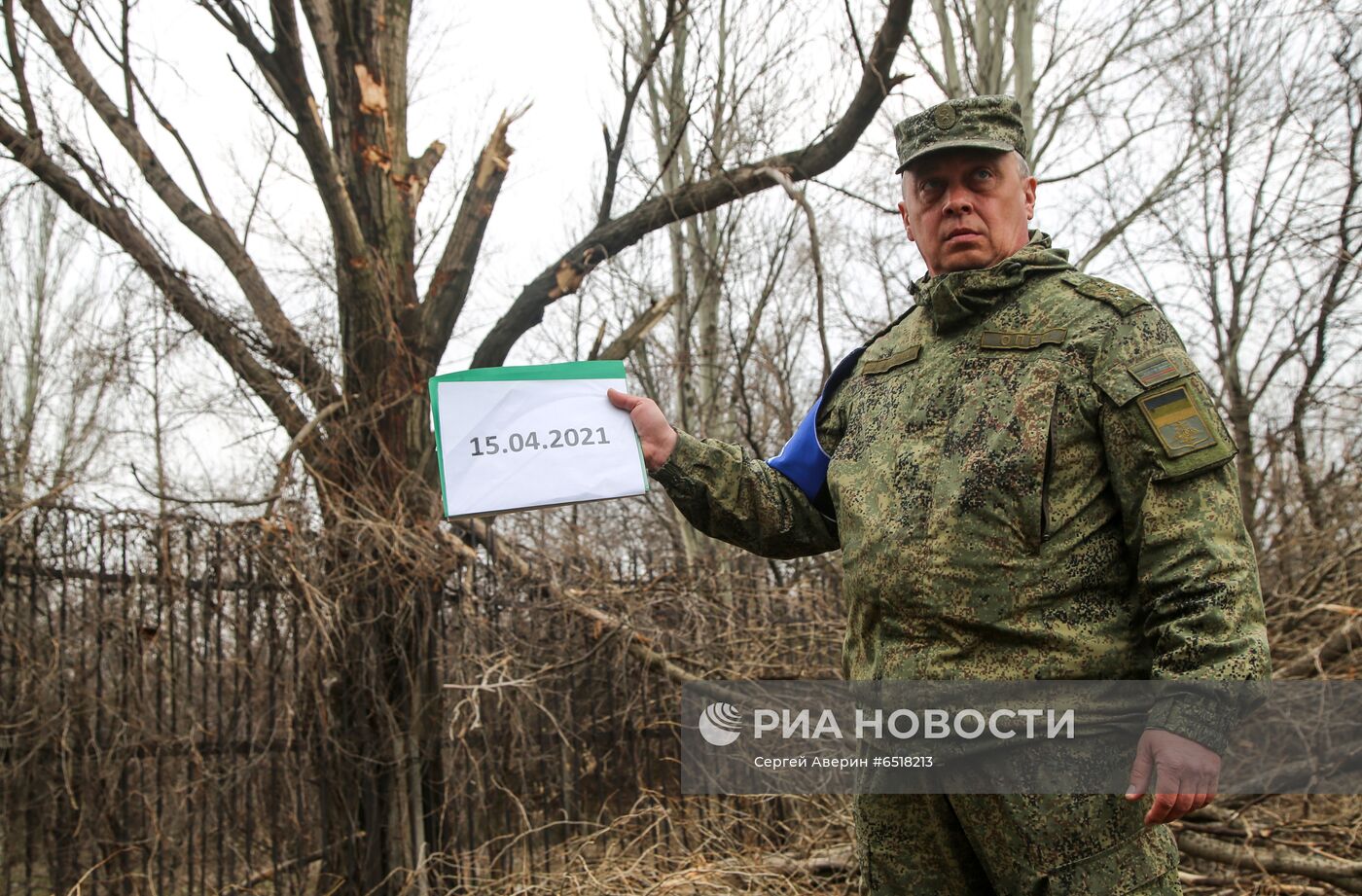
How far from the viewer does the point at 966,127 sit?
2.03 meters

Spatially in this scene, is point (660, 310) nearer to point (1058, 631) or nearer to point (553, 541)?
point (553, 541)

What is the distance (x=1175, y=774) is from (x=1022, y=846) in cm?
28

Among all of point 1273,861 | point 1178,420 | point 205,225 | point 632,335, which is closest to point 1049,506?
point 1178,420

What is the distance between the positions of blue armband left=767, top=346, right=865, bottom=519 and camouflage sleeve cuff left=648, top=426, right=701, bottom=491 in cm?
21

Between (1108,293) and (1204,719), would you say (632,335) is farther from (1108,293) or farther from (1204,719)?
(1204,719)

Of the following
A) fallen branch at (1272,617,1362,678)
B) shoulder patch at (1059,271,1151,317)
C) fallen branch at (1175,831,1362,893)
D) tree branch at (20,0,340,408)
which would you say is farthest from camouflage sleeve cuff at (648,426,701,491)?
fallen branch at (1272,617,1362,678)

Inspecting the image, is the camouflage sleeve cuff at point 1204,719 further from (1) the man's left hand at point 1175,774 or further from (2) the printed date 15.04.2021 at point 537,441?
(2) the printed date 15.04.2021 at point 537,441

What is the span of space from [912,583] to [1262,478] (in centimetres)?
811

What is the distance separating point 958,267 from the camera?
2027mm

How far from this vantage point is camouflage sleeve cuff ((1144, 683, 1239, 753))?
159 cm

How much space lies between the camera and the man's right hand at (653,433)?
7.38 ft

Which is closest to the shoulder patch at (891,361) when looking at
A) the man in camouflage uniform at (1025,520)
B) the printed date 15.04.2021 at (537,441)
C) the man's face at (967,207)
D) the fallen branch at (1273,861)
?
the man in camouflage uniform at (1025,520)

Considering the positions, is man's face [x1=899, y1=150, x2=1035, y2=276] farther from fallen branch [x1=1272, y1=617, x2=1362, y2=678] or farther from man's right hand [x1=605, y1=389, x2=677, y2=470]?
fallen branch [x1=1272, y1=617, x2=1362, y2=678]

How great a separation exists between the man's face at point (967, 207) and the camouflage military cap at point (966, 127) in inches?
1.0
